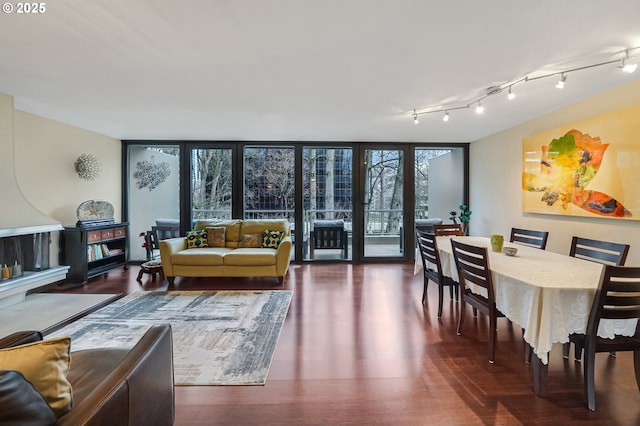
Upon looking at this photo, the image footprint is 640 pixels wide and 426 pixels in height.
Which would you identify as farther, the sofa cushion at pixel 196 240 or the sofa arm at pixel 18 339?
the sofa cushion at pixel 196 240

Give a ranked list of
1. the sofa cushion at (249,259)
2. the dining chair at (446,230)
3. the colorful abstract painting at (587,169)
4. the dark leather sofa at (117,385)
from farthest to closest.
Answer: the sofa cushion at (249,259), the dining chair at (446,230), the colorful abstract painting at (587,169), the dark leather sofa at (117,385)

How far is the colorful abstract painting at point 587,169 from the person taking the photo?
2.62m

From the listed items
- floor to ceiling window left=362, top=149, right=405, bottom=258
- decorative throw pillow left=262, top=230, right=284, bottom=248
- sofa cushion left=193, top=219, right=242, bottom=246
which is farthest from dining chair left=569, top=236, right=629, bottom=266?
sofa cushion left=193, top=219, right=242, bottom=246

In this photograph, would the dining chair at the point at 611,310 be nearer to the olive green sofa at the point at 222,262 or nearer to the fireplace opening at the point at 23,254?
the olive green sofa at the point at 222,262

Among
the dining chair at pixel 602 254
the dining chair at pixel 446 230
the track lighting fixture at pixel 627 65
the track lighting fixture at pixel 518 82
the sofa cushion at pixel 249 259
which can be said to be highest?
the track lighting fixture at pixel 518 82

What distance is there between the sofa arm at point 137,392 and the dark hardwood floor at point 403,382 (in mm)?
459

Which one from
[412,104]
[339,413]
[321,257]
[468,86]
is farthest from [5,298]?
[468,86]

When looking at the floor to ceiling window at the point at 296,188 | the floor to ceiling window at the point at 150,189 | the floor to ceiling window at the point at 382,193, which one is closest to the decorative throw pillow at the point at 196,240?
the floor to ceiling window at the point at 296,188

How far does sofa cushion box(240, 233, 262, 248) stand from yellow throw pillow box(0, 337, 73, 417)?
371 centimetres

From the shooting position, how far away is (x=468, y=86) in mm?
2803

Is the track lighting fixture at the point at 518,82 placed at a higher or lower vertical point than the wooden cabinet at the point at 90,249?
higher

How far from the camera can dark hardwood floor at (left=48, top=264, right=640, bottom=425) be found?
5.37 ft

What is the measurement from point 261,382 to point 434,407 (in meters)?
1.12

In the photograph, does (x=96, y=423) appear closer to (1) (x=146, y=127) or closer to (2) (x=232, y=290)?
(2) (x=232, y=290)
